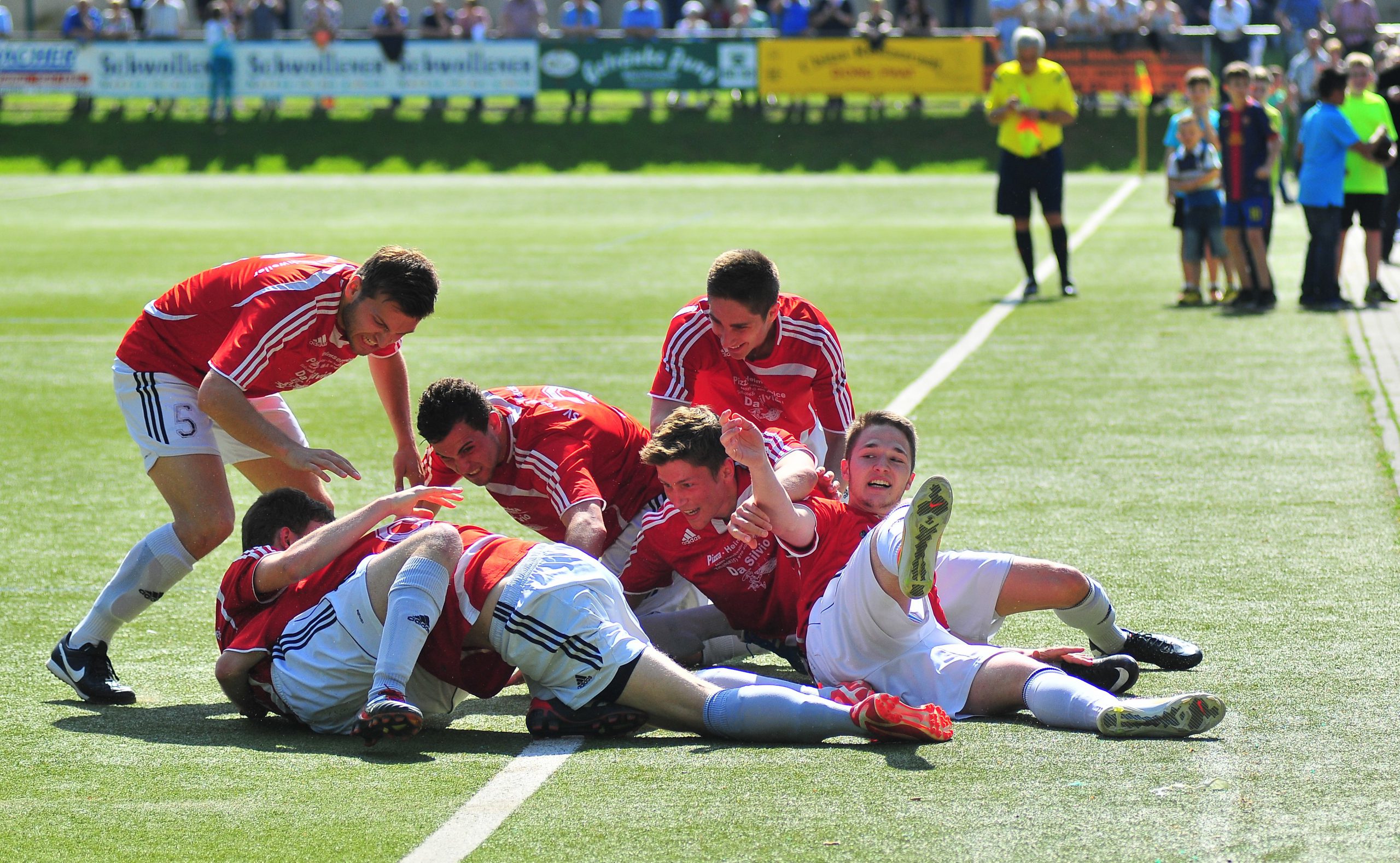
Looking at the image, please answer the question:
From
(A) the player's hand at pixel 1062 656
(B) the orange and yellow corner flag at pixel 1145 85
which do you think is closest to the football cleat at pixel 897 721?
(A) the player's hand at pixel 1062 656

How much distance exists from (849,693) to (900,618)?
0.27 metres

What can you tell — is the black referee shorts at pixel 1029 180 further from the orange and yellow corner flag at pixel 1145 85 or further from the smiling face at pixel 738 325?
the orange and yellow corner flag at pixel 1145 85

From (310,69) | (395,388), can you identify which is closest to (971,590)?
(395,388)

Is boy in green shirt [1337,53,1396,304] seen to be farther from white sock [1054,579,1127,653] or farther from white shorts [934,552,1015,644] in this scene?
white shorts [934,552,1015,644]

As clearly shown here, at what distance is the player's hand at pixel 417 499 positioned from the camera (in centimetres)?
519

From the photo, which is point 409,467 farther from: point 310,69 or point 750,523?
point 310,69

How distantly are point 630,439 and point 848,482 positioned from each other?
0.99m

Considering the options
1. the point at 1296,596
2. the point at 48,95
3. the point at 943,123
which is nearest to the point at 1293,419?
the point at 1296,596

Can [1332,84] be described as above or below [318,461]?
above

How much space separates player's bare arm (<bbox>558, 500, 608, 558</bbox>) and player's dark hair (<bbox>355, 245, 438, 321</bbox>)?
0.84 meters

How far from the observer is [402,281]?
18.8 ft

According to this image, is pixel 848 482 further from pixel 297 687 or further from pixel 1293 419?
pixel 1293 419

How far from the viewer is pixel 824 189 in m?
28.3

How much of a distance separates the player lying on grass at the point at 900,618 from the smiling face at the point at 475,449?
1.00 m
